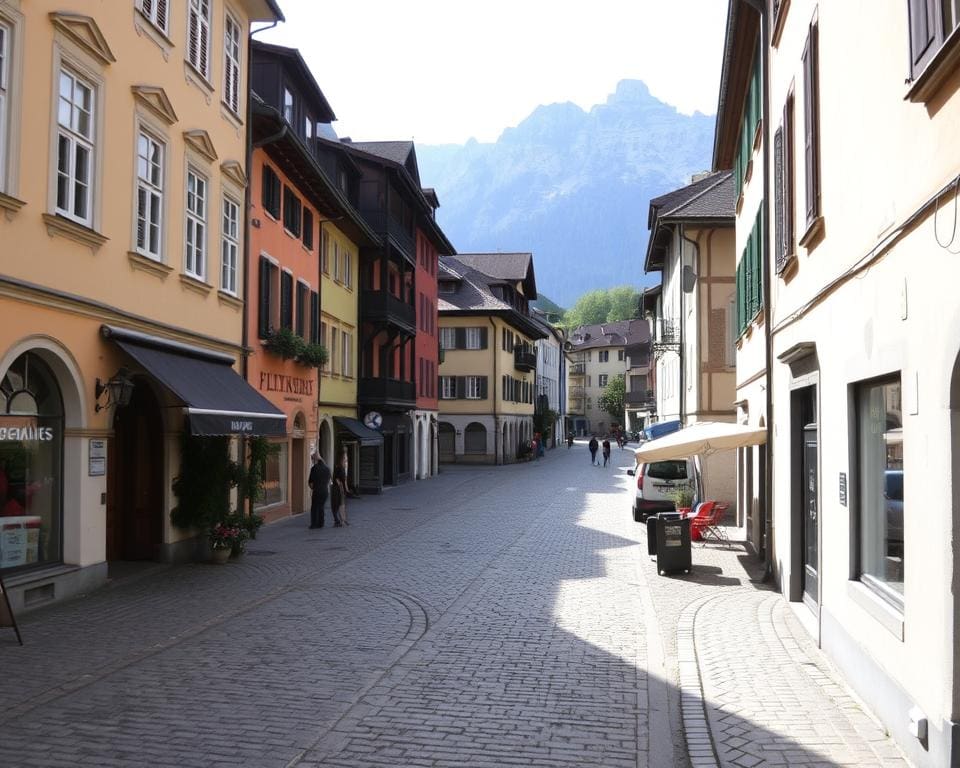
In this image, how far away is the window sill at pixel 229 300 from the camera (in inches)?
717

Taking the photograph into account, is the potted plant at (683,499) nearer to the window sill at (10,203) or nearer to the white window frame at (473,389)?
the window sill at (10,203)

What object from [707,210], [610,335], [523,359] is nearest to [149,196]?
[707,210]

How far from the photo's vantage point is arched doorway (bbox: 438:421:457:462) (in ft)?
188

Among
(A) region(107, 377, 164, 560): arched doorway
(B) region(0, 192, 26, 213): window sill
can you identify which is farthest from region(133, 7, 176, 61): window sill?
(A) region(107, 377, 164, 560): arched doorway

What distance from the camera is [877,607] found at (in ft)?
24.3

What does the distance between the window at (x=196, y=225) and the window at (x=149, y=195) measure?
1207 mm

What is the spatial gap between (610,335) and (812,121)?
122009 millimetres

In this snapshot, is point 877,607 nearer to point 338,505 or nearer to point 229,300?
point 229,300

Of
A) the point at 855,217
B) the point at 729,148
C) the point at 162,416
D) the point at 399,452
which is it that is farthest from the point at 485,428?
the point at 855,217

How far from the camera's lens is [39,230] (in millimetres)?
11484

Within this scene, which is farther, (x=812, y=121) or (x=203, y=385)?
(x=203, y=385)

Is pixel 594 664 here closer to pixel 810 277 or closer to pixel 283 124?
pixel 810 277

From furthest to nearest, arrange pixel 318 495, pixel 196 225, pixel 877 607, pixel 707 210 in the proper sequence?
pixel 707 210
pixel 318 495
pixel 196 225
pixel 877 607

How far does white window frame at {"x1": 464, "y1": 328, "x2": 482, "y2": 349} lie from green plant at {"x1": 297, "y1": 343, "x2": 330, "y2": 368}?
3041 centimetres
